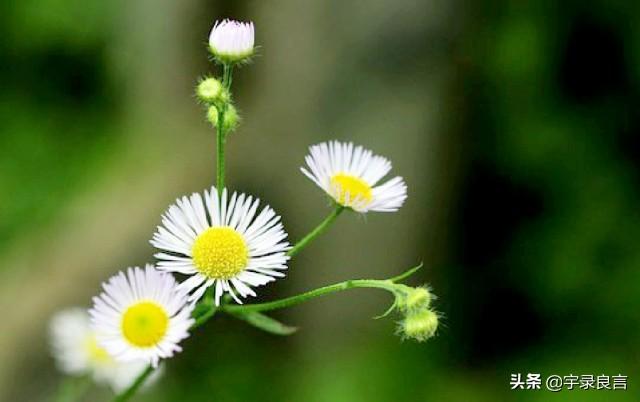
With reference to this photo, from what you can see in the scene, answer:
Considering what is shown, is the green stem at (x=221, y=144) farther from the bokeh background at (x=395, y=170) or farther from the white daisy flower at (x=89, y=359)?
the bokeh background at (x=395, y=170)

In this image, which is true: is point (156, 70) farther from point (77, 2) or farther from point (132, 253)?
point (132, 253)

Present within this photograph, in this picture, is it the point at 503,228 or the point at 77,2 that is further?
the point at 77,2

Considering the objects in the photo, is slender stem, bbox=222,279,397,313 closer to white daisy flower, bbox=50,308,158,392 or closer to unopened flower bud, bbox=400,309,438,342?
unopened flower bud, bbox=400,309,438,342

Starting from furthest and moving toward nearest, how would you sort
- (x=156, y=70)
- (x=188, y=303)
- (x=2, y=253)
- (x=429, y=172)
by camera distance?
(x=156, y=70) → (x=429, y=172) → (x=2, y=253) → (x=188, y=303)

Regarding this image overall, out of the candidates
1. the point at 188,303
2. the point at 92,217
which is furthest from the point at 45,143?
the point at 188,303

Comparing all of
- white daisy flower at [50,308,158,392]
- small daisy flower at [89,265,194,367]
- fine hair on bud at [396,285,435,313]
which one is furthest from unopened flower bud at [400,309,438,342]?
white daisy flower at [50,308,158,392]

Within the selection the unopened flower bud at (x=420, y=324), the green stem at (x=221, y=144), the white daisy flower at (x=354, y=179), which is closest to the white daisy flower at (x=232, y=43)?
the green stem at (x=221, y=144)
